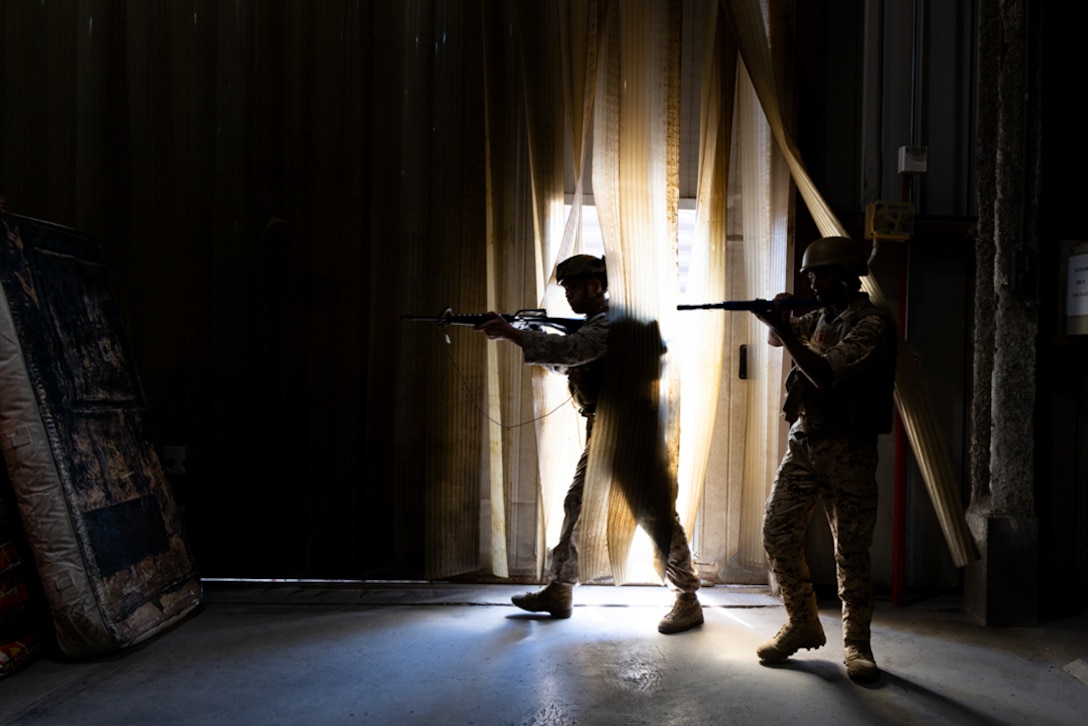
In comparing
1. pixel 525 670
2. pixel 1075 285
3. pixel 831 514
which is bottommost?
pixel 525 670

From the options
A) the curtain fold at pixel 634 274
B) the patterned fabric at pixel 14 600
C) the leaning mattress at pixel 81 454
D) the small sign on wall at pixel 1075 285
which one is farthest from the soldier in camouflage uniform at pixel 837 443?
the patterned fabric at pixel 14 600

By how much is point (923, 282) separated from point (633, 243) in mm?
1662

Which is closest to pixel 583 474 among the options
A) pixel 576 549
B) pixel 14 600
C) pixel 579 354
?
pixel 576 549

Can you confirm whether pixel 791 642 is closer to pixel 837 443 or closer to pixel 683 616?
pixel 683 616

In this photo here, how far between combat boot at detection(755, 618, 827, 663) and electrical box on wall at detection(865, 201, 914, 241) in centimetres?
190

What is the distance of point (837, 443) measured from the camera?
280 centimetres

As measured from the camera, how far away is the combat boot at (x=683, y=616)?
10.5 ft

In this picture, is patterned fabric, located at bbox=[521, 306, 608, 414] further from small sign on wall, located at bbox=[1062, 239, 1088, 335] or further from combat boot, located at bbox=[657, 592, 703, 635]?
small sign on wall, located at bbox=[1062, 239, 1088, 335]

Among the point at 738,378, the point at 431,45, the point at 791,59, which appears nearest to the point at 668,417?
the point at 738,378

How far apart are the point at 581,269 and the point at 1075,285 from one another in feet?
7.89

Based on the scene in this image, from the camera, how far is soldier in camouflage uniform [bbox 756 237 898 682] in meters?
2.72

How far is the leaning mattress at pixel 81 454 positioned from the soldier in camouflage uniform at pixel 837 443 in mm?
2577

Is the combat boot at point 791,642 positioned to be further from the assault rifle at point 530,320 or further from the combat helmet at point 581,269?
the combat helmet at point 581,269

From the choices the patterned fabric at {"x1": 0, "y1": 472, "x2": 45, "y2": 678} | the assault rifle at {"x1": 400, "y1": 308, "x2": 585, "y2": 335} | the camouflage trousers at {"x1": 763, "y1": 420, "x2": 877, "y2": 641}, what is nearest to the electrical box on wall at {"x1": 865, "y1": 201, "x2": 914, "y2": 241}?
the camouflage trousers at {"x1": 763, "y1": 420, "x2": 877, "y2": 641}
